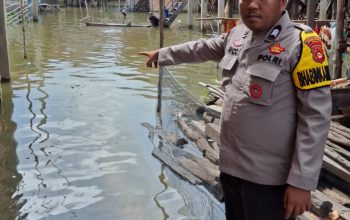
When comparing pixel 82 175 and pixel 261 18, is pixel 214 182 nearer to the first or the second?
pixel 82 175

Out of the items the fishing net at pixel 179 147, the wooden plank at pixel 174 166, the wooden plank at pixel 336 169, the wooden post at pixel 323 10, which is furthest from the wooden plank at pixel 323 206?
the wooden post at pixel 323 10

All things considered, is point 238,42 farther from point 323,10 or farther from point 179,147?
point 323,10

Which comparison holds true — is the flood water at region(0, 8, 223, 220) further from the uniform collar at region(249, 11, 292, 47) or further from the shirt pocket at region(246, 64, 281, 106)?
the uniform collar at region(249, 11, 292, 47)

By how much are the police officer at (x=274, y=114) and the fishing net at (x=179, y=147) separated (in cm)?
173

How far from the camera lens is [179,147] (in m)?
6.04

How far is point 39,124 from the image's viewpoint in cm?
725

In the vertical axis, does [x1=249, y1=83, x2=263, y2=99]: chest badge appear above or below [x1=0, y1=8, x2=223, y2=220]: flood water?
above

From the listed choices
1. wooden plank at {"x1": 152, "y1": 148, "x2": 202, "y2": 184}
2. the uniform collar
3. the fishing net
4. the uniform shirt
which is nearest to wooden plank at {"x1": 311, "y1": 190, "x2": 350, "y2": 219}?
the fishing net

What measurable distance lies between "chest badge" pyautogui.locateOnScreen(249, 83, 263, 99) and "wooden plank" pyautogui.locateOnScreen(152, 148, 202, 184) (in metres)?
2.87

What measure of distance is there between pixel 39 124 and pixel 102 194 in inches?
112

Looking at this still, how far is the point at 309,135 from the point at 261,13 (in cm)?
59

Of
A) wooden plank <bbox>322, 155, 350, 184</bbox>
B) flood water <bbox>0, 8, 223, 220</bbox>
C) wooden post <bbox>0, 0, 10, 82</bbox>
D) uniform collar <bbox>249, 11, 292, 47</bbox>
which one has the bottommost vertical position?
flood water <bbox>0, 8, 223, 220</bbox>

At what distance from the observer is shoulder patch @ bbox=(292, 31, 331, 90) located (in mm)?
1936

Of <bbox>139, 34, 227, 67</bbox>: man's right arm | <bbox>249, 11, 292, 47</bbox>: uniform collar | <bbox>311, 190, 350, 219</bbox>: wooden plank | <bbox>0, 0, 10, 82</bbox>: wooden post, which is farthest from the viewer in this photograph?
<bbox>0, 0, 10, 82</bbox>: wooden post
